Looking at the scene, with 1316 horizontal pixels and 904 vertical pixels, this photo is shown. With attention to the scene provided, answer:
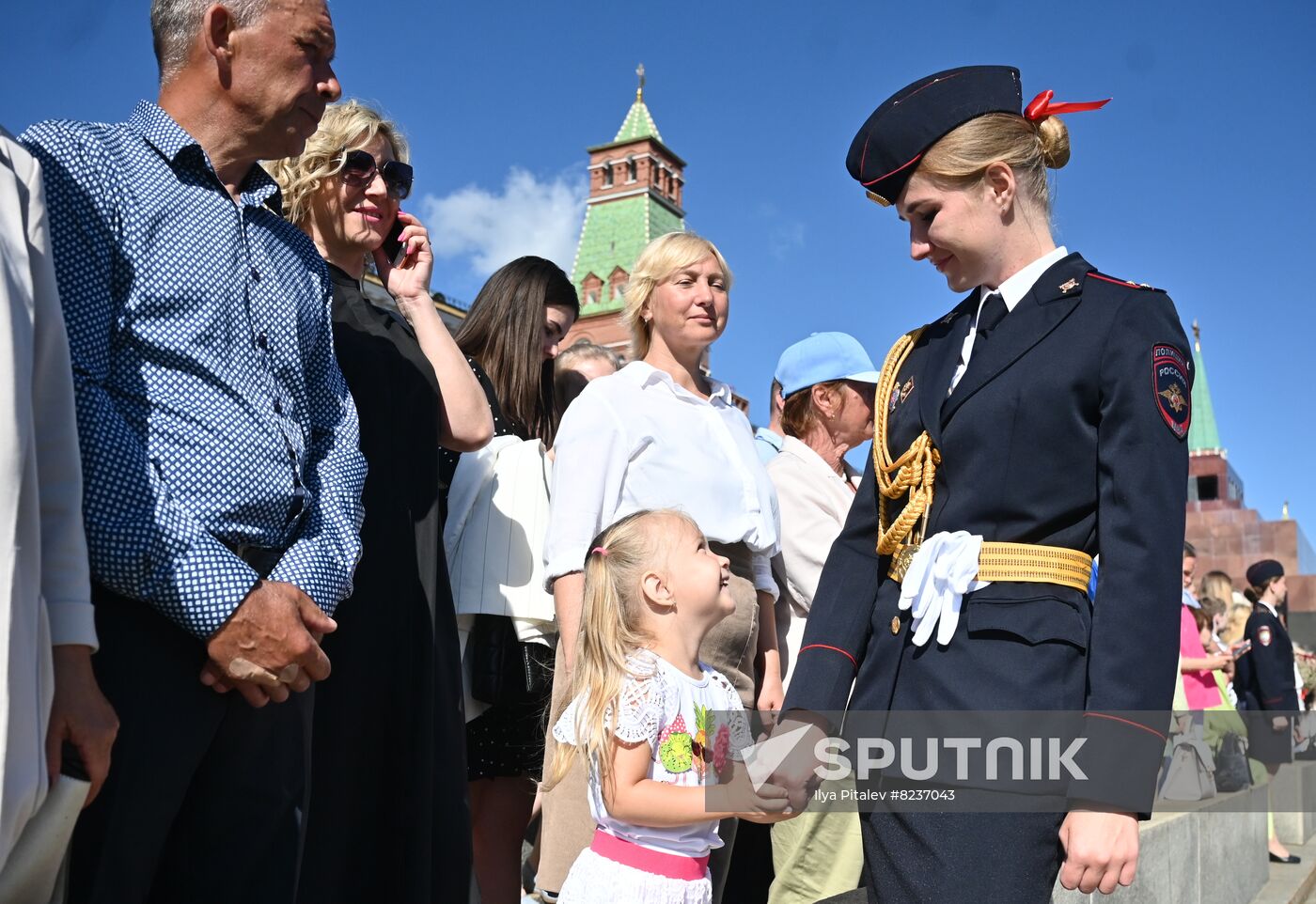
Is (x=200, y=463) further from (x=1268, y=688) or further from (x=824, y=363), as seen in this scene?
(x=1268, y=688)

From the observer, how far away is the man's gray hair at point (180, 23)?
2.42 meters

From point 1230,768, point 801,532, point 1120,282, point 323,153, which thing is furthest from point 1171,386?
point 1230,768

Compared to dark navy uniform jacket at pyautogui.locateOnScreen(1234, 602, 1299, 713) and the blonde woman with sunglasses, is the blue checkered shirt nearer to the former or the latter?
the blonde woman with sunglasses

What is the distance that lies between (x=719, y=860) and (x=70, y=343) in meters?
2.13

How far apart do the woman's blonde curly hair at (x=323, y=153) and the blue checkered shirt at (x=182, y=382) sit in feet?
2.49

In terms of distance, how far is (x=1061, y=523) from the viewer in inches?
87.2

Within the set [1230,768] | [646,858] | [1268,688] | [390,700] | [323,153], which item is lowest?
[646,858]

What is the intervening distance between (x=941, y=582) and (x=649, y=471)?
5.03 ft

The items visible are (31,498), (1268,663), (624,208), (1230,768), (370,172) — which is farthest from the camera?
(624,208)

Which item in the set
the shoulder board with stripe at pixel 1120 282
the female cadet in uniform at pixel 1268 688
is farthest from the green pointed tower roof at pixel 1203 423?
the shoulder board with stripe at pixel 1120 282

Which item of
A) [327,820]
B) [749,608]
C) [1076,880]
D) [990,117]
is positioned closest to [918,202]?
[990,117]

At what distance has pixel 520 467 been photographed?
3.96 metres

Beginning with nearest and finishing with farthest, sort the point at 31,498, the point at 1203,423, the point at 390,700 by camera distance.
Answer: the point at 31,498 < the point at 390,700 < the point at 1203,423

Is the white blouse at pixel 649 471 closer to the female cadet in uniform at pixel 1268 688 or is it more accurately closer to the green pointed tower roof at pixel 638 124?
the female cadet in uniform at pixel 1268 688
